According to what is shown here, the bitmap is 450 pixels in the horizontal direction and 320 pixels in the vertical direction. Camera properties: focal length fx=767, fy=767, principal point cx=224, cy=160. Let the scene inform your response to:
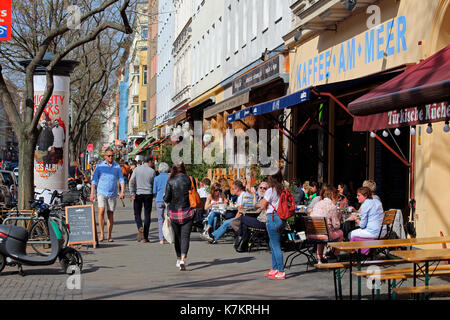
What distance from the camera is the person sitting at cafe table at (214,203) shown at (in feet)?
56.0

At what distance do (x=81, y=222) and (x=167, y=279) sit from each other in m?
4.23

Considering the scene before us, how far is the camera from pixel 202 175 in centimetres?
2264

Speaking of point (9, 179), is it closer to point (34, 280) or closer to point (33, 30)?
point (33, 30)

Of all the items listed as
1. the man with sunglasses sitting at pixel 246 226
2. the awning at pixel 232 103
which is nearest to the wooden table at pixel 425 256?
the man with sunglasses sitting at pixel 246 226

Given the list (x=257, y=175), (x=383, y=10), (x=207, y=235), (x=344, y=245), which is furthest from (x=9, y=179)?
(x=344, y=245)

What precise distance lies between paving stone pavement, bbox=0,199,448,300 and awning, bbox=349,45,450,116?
2.38 m

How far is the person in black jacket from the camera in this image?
40.4ft

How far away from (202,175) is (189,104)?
22304 millimetres

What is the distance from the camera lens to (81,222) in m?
14.8

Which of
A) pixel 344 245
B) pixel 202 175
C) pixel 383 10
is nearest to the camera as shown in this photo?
pixel 344 245

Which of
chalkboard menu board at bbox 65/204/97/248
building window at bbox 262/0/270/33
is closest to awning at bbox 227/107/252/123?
chalkboard menu board at bbox 65/204/97/248

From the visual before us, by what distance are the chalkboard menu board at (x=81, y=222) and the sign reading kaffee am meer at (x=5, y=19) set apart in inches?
138

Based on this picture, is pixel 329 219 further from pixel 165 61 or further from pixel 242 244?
pixel 165 61
